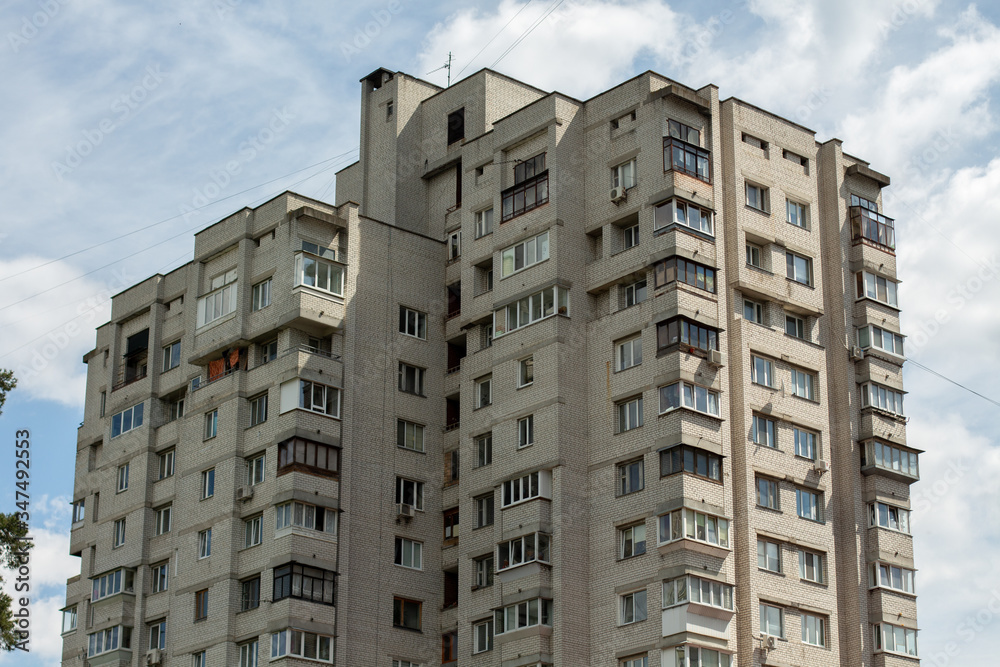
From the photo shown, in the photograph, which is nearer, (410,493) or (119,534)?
(410,493)

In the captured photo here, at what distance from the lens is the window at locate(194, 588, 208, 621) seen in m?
76.8

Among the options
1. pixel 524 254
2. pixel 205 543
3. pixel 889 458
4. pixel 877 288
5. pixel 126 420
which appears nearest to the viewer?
pixel 889 458

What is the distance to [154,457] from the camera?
8362cm

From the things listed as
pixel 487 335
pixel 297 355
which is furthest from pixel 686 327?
pixel 297 355

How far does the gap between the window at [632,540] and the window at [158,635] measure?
69.9 feet

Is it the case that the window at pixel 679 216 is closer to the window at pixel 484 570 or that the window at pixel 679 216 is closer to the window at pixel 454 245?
the window at pixel 454 245

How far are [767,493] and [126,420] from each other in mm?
31505

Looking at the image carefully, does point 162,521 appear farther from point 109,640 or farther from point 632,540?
point 632,540

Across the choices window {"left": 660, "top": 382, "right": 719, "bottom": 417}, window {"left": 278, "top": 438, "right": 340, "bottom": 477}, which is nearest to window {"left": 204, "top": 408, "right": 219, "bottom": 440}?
window {"left": 278, "top": 438, "right": 340, "bottom": 477}

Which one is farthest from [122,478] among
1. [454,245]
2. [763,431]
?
[763,431]

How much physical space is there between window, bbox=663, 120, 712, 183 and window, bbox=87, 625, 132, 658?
31.6 metres

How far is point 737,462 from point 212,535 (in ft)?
74.3

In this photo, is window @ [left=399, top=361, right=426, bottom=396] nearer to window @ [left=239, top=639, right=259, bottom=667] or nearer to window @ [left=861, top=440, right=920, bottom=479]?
window @ [left=239, top=639, right=259, bottom=667]

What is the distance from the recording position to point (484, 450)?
77312 millimetres
